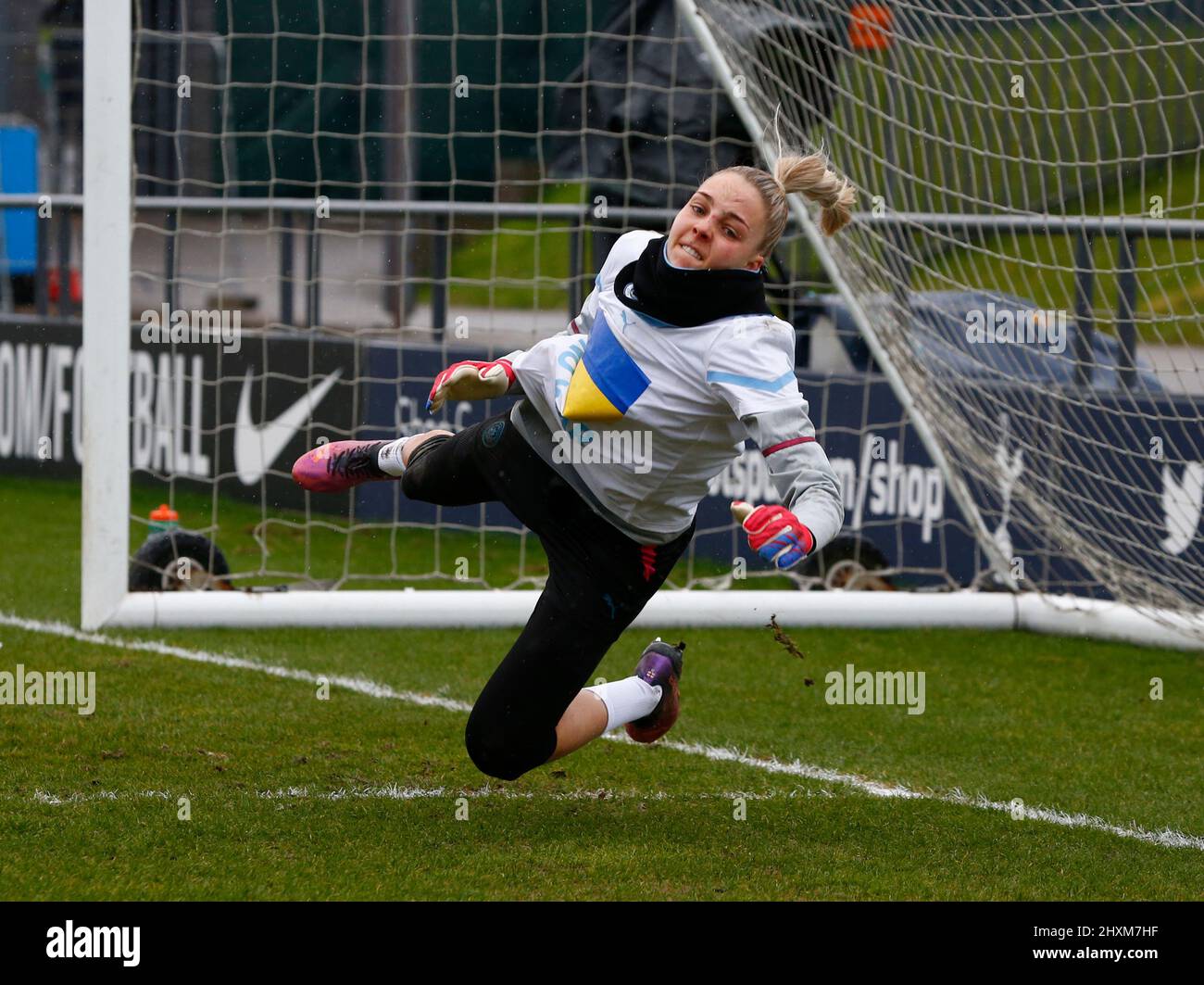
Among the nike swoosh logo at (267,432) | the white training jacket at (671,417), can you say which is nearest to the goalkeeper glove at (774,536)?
the white training jacket at (671,417)

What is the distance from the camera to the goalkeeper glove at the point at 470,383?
13.9ft

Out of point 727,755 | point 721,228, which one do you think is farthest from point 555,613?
point 727,755

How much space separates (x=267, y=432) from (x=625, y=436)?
233 inches

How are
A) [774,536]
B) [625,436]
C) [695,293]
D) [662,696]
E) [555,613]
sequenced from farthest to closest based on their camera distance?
[662,696], [555,613], [625,436], [695,293], [774,536]

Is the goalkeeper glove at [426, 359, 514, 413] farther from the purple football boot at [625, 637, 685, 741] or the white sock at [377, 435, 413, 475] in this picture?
the purple football boot at [625, 637, 685, 741]

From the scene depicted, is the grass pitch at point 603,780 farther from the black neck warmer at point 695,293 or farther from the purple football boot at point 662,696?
A: the black neck warmer at point 695,293

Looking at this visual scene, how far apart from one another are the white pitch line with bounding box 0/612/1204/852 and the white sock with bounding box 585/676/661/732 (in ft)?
2.01

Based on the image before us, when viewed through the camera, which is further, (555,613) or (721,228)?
(555,613)

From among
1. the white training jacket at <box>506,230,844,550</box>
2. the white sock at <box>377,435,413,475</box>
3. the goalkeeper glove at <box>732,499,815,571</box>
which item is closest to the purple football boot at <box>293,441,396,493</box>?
the white sock at <box>377,435,413,475</box>

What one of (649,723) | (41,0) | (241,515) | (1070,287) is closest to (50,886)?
(649,723)

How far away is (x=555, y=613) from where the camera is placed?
4285 millimetres

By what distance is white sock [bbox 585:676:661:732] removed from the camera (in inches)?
184

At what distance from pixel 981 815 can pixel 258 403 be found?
241 inches

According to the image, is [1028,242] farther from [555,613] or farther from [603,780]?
[555,613]
